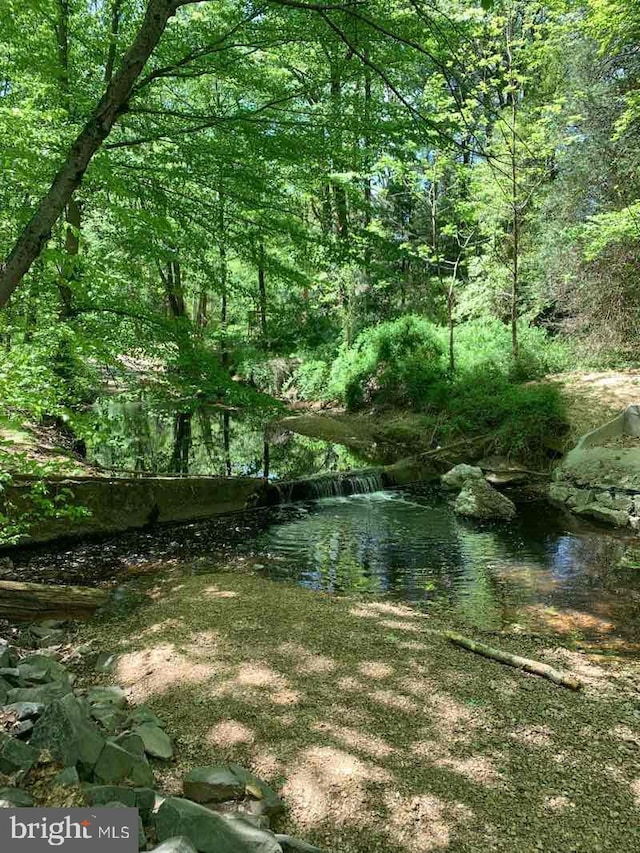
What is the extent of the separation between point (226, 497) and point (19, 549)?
3.27m

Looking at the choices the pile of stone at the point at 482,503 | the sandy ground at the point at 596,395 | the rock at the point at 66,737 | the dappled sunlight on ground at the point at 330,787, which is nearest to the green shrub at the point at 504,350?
the sandy ground at the point at 596,395

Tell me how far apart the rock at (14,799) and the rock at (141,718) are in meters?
1.09

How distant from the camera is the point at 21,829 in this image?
1896 millimetres

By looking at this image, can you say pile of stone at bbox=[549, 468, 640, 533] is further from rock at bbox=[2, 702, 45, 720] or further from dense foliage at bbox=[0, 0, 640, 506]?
rock at bbox=[2, 702, 45, 720]

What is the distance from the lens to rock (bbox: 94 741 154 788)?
7.93ft

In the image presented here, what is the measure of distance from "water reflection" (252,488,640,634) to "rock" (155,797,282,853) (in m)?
3.43

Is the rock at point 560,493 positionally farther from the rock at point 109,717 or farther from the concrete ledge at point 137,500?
the rock at point 109,717

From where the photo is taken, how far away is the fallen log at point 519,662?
383cm

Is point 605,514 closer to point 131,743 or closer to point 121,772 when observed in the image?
point 131,743

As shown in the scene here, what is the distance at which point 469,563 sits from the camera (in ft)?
23.0

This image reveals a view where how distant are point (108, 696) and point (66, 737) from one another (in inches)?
42.3

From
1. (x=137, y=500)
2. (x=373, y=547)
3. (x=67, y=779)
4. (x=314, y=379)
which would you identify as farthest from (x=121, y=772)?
(x=314, y=379)

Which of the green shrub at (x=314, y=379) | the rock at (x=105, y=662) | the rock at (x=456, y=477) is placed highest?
the green shrub at (x=314, y=379)

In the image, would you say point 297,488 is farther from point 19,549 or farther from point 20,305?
point 20,305
